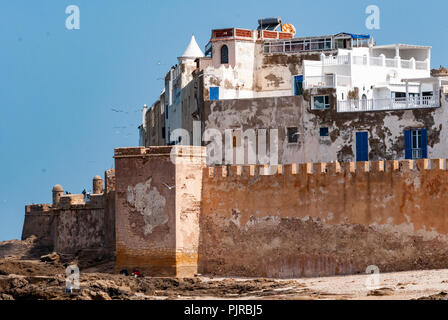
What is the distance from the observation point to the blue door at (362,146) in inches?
2105

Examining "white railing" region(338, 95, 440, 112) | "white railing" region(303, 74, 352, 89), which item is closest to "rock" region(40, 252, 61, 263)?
"white railing" region(303, 74, 352, 89)

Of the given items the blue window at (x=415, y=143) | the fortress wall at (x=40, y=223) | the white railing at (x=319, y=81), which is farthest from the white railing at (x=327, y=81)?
the fortress wall at (x=40, y=223)

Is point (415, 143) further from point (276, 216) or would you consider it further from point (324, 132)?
point (276, 216)

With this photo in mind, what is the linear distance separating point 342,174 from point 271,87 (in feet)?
54.4

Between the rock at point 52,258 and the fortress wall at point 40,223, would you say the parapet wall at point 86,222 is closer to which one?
the rock at point 52,258

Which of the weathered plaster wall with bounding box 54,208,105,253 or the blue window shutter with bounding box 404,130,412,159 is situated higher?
the blue window shutter with bounding box 404,130,412,159

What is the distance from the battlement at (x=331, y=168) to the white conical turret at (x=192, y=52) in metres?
22.2

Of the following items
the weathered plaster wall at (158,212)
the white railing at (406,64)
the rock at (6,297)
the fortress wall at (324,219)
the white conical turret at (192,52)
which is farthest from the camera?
the white conical turret at (192,52)

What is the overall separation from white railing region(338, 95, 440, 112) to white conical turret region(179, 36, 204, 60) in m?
16.1

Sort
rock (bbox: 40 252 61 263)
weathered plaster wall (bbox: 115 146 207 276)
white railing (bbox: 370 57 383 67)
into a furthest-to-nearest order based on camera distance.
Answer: white railing (bbox: 370 57 383 67) → rock (bbox: 40 252 61 263) → weathered plaster wall (bbox: 115 146 207 276)

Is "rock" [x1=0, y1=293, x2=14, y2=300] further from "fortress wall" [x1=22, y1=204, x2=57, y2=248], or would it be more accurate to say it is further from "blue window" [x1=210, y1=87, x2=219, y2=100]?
"fortress wall" [x1=22, y1=204, x2=57, y2=248]

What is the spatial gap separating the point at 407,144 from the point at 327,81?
5229 mm

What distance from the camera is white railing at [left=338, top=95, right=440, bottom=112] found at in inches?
2101
